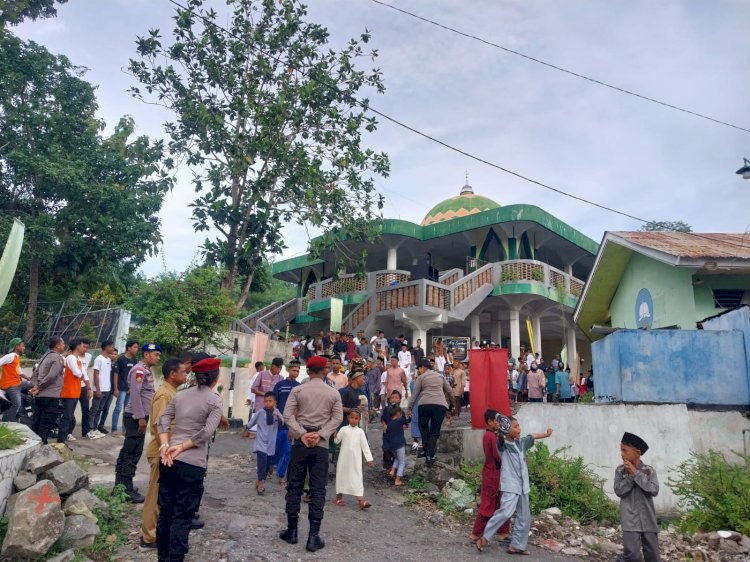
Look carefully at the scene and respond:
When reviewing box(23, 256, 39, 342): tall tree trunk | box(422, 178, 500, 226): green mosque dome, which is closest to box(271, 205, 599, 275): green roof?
box(422, 178, 500, 226): green mosque dome

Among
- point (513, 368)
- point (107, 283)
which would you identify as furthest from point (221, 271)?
point (513, 368)

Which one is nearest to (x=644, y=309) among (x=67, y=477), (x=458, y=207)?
(x=67, y=477)

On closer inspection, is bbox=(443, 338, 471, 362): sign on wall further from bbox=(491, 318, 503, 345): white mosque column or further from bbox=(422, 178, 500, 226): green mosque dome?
bbox=(422, 178, 500, 226): green mosque dome

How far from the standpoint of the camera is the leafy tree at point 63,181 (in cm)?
1628

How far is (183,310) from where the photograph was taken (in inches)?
539

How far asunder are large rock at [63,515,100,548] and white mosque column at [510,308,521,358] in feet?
56.7

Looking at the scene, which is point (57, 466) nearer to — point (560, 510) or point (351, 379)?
point (351, 379)

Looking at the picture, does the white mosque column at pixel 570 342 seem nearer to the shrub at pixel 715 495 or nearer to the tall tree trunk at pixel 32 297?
the shrub at pixel 715 495

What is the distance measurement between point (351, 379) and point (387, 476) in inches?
77.1

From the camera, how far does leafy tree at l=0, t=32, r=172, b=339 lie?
53.4 ft

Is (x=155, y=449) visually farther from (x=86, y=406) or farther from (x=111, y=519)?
(x=86, y=406)

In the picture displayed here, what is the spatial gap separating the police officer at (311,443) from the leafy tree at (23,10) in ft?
56.9

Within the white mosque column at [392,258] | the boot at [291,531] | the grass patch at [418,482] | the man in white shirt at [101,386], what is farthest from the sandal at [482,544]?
the white mosque column at [392,258]

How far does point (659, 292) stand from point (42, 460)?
38.0 ft
